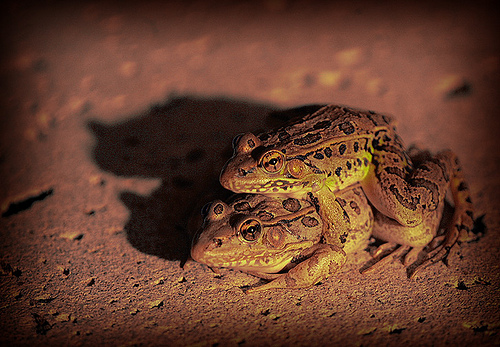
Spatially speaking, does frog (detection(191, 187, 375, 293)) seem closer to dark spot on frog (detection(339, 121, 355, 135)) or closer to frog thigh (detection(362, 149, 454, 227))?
frog thigh (detection(362, 149, 454, 227))

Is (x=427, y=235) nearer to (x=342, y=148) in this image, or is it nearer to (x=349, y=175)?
(x=349, y=175)

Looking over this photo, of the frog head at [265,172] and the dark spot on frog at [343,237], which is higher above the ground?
the frog head at [265,172]

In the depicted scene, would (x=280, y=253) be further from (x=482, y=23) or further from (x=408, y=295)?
(x=482, y=23)

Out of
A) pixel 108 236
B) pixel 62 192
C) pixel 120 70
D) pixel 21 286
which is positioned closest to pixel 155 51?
pixel 120 70

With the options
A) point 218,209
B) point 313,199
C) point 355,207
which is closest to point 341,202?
point 355,207

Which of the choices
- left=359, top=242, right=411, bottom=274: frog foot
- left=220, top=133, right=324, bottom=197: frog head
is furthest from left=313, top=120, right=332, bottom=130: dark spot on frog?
left=359, top=242, right=411, bottom=274: frog foot

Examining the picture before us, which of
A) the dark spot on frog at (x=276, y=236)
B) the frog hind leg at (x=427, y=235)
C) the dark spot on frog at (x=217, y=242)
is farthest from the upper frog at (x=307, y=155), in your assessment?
the frog hind leg at (x=427, y=235)

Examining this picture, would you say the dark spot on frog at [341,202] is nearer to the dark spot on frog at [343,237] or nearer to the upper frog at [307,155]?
the upper frog at [307,155]
